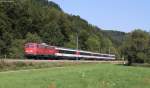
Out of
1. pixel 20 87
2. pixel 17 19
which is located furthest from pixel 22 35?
pixel 20 87

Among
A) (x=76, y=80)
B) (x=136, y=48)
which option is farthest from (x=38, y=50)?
(x=76, y=80)

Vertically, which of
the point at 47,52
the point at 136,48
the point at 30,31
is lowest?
the point at 47,52

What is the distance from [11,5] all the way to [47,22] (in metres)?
27.3

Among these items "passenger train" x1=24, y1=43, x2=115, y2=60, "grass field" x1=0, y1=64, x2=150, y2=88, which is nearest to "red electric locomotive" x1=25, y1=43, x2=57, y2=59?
"passenger train" x1=24, y1=43, x2=115, y2=60

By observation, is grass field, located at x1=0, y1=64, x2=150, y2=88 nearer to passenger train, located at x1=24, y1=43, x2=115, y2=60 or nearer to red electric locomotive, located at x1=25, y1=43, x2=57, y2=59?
red electric locomotive, located at x1=25, y1=43, x2=57, y2=59

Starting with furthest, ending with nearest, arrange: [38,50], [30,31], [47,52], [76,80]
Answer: [30,31] → [47,52] → [38,50] → [76,80]

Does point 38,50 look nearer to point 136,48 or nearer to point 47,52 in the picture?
point 47,52

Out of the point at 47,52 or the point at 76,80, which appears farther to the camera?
the point at 47,52

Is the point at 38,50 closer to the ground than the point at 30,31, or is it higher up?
closer to the ground

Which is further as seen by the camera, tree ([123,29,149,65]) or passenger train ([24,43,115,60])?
tree ([123,29,149,65])

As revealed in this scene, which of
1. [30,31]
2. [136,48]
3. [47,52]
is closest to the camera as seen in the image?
[47,52]

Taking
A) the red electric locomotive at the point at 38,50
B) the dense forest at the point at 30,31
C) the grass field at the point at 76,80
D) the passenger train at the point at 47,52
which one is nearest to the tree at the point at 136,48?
the dense forest at the point at 30,31

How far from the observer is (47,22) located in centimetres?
14812

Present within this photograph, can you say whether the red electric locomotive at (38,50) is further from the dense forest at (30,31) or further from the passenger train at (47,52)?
the dense forest at (30,31)
